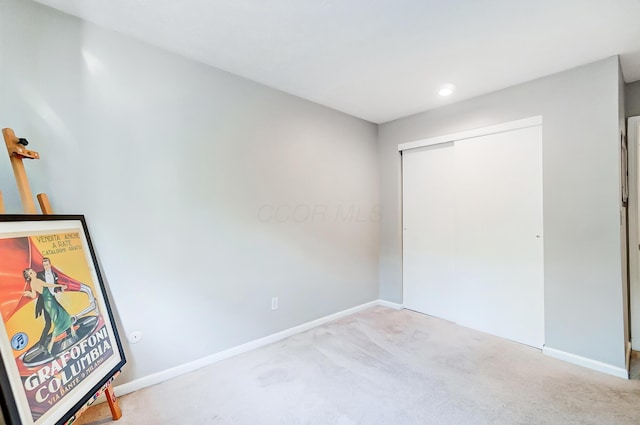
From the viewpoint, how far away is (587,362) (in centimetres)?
237

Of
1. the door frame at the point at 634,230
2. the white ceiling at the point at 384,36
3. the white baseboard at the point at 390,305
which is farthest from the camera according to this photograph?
the white baseboard at the point at 390,305

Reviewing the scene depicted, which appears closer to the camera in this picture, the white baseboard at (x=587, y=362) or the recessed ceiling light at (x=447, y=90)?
the white baseboard at (x=587, y=362)

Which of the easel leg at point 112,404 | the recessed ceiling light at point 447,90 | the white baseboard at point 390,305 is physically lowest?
the white baseboard at point 390,305

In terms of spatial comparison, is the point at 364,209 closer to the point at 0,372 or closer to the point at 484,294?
the point at 484,294

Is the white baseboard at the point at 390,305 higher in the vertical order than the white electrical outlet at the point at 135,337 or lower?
lower

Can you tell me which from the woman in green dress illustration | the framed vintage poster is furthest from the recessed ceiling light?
the woman in green dress illustration

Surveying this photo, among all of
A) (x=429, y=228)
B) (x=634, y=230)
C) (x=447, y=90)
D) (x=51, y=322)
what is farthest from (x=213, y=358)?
(x=634, y=230)

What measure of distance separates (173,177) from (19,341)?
1.32 meters

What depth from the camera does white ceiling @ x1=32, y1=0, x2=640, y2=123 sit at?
1772mm

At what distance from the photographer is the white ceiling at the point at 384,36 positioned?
1.77 metres

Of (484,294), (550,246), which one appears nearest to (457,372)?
(484,294)

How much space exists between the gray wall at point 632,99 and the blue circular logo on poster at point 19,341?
475 cm

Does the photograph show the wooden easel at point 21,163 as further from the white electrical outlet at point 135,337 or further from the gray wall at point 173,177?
the white electrical outlet at point 135,337

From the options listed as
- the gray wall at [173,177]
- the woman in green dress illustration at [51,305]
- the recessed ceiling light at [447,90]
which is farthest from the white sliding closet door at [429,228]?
the woman in green dress illustration at [51,305]
